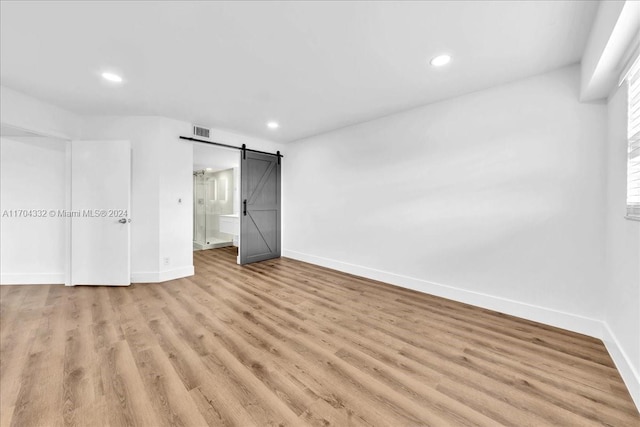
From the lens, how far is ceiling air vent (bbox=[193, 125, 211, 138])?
421cm

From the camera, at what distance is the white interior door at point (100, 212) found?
3.64m

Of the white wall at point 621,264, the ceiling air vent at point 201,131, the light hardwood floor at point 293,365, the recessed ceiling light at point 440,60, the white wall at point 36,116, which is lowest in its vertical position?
the light hardwood floor at point 293,365

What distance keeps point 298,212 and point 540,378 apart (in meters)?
4.35

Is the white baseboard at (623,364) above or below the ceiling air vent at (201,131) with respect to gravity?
below

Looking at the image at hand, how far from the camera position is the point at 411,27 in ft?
6.23

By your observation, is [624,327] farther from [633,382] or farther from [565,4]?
[565,4]

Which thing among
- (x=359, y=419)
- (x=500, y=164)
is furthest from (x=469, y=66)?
(x=359, y=419)

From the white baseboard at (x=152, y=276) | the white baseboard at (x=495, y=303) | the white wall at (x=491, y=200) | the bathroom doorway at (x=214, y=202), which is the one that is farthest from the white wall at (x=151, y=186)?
the white baseboard at (x=495, y=303)

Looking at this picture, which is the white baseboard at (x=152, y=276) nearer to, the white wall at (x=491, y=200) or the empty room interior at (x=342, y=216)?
the empty room interior at (x=342, y=216)

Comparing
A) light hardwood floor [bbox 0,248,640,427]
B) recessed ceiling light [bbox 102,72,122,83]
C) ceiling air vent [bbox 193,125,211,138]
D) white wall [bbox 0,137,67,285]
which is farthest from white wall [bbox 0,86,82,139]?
light hardwood floor [bbox 0,248,640,427]

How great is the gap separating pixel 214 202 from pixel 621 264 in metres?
8.44

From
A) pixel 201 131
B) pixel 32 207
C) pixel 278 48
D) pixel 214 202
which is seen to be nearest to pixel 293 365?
pixel 278 48

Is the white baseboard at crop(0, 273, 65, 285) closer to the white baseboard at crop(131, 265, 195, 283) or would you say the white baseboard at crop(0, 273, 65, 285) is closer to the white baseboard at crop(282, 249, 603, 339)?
A: the white baseboard at crop(131, 265, 195, 283)

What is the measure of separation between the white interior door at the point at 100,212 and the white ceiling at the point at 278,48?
0.73 metres
